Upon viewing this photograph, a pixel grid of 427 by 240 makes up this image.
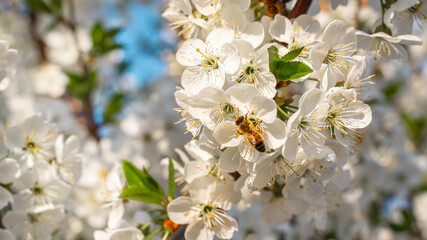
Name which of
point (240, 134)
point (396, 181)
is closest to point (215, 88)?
point (240, 134)

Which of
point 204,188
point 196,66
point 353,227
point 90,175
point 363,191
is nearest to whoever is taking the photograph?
point 196,66

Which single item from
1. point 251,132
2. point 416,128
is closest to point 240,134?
point 251,132

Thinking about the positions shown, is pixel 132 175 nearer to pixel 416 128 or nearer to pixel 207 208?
pixel 207 208

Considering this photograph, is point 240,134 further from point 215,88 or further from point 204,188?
point 204,188

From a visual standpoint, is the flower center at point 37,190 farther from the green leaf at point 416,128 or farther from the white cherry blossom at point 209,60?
the green leaf at point 416,128

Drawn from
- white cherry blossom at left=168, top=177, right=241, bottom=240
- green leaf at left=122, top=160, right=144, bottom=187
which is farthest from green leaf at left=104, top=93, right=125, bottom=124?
white cherry blossom at left=168, top=177, right=241, bottom=240

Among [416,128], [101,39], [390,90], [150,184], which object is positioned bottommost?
[416,128]
